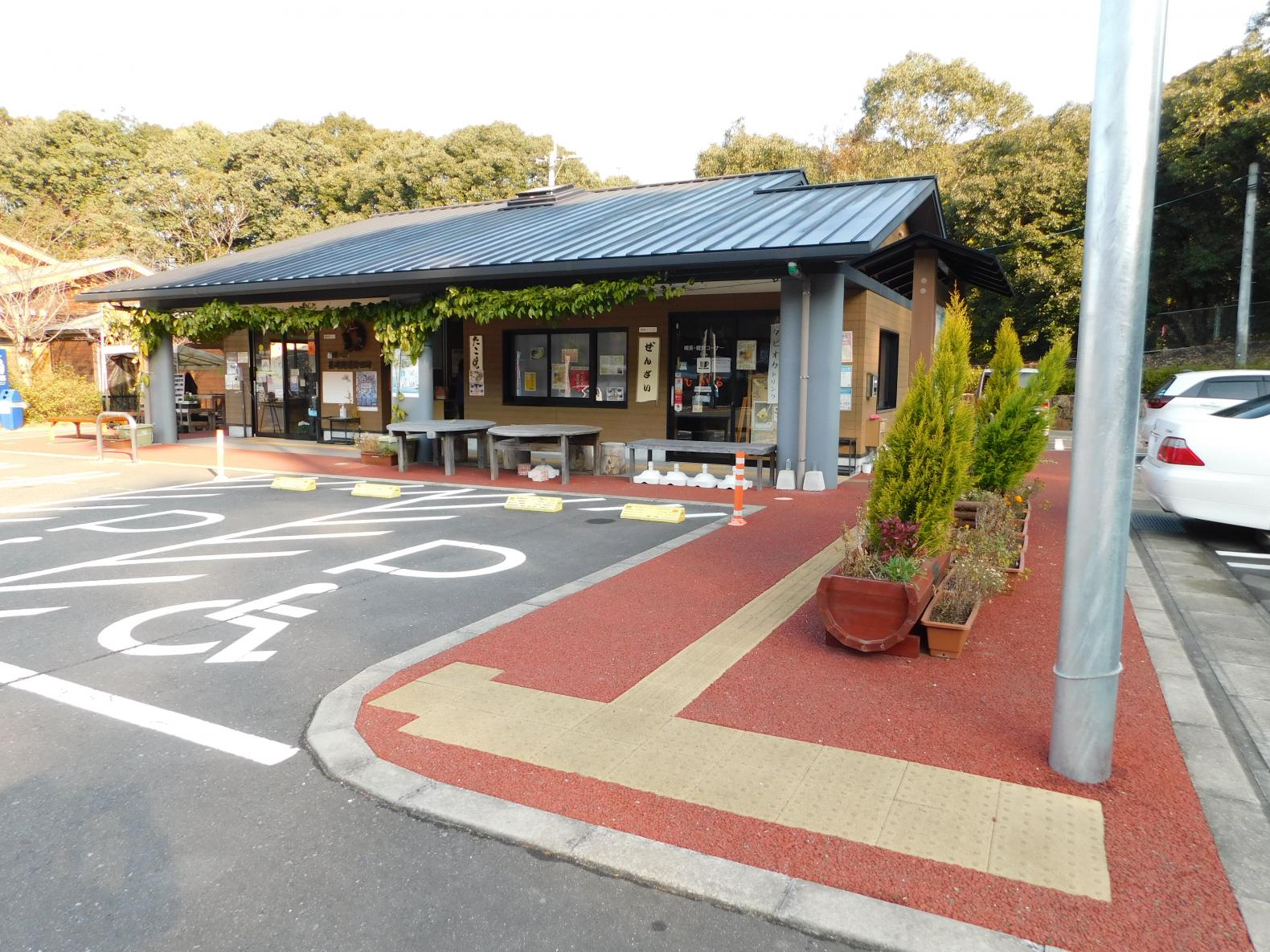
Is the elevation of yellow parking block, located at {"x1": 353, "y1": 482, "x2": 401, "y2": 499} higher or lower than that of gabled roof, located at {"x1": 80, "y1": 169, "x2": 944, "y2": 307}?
lower

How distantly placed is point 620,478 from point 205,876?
35.7 ft

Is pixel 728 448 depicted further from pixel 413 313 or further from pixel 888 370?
pixel 888 370

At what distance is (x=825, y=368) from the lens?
11.5 m

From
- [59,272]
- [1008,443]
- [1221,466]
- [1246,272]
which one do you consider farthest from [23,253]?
[1246,272]

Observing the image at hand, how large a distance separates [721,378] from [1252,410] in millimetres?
8124

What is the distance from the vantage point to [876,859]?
2.97 m

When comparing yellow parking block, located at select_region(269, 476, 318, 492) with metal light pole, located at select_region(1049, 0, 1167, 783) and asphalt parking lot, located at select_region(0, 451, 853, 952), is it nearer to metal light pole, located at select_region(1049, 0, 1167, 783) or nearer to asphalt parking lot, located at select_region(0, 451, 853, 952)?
asphalt parking lot, located at select_region(0, 451, 853, 952)

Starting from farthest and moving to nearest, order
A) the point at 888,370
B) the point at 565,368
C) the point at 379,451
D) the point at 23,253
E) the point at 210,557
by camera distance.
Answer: the point at 23,253 → the point at 888,370 → the point at 565,368 → the point at 379,451 → the point at 210,557

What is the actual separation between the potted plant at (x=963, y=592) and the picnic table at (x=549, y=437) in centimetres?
704

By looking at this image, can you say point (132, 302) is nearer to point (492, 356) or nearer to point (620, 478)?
point (492, 356)

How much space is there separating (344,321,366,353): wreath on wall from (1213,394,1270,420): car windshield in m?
16.2

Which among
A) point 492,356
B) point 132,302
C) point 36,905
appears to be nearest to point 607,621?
point 36,905

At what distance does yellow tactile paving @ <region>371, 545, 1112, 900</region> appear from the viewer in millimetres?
3045

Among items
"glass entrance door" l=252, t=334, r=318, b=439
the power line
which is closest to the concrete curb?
"glass entrance door" l=252, t=334, r=318, b=439
